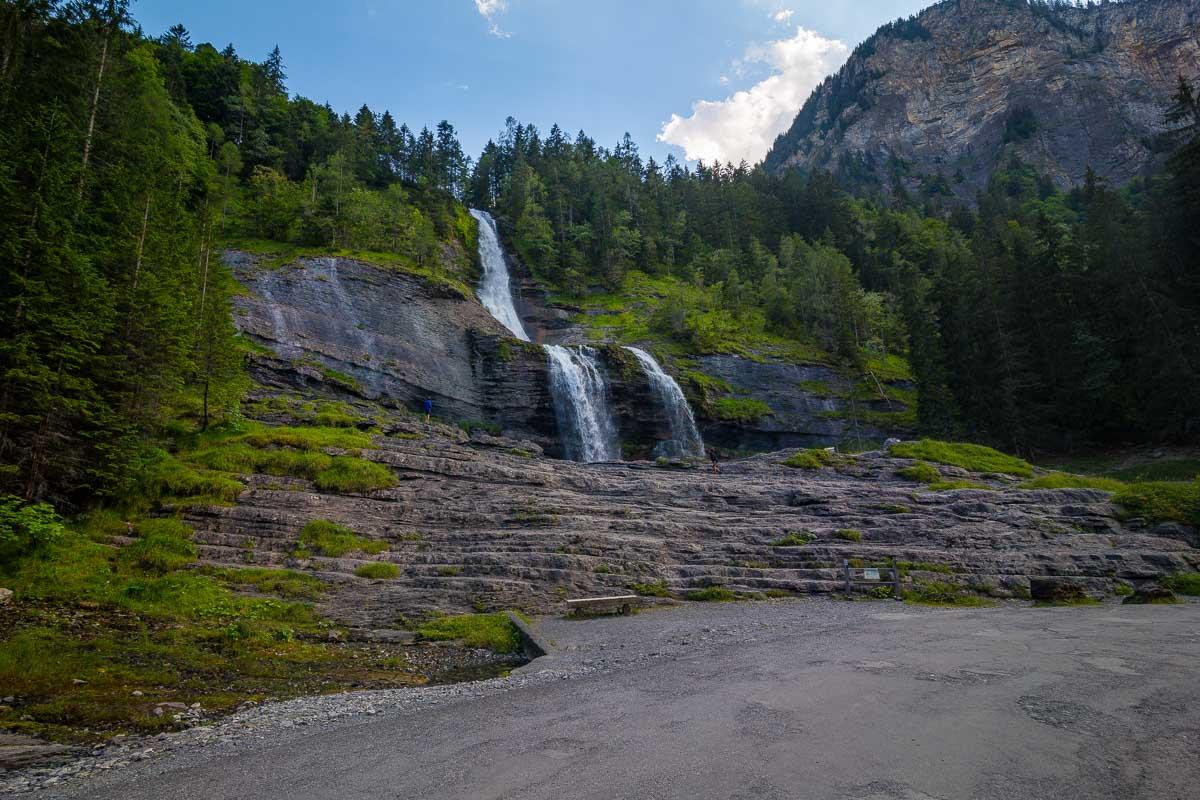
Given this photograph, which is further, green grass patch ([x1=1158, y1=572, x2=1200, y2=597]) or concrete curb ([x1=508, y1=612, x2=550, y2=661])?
green grass patch ([x1=1158, y1=572, x2=1200, y2=597])

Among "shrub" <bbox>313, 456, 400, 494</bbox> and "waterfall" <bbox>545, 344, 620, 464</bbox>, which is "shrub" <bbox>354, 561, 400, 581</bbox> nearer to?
"shrub" <bbox>313, 456, 400, 494</bbox>

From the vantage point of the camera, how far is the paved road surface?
4.21 meters

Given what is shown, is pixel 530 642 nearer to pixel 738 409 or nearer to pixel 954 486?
pixel 954 486

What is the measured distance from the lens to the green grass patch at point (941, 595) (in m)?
14.6

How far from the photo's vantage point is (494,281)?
2569 inches

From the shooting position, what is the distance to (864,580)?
16.1 metres

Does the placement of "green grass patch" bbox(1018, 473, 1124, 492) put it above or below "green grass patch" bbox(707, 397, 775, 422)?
below

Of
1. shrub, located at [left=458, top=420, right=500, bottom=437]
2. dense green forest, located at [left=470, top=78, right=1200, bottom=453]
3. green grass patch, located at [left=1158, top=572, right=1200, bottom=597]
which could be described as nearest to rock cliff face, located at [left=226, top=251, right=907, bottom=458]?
shrub, located at [left=458, top=420, right=500, bottom=437]

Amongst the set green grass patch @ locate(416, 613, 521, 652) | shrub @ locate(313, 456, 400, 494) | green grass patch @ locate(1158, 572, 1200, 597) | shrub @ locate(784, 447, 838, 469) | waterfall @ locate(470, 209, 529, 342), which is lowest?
green grass patch @ locate(416, 613, 521, 652)

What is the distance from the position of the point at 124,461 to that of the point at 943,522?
88.4 feet

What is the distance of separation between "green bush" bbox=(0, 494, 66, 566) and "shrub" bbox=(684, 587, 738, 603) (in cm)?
1550

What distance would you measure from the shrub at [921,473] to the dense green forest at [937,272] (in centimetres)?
1703

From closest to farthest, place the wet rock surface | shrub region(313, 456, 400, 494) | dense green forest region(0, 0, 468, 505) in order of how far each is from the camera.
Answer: dense green forest region(0, 0, 468, 505) < the wet rock surface < shrub region(313, 456, 400, 494)

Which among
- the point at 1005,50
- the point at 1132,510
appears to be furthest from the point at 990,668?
the point at 1005,50
